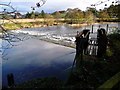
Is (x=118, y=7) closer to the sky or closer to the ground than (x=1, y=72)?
closer to the sky

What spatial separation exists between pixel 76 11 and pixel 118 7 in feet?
258

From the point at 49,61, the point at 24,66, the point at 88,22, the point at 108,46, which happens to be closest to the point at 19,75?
the point at 24,66

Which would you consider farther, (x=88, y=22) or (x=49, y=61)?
(x=88, y=22)

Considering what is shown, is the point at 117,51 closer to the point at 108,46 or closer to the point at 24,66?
the point at 108,46

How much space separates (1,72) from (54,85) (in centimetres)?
982

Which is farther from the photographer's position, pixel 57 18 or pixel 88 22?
pixel 57 18

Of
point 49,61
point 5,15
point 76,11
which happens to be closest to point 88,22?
point 76,11

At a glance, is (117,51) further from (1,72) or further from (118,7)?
(1,72)

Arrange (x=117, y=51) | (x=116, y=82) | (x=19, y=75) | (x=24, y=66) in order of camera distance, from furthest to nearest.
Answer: (x=24, y=66)
(x=19, y=75)
(x=117, y=51)
(x=116, y=82)

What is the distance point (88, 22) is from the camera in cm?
8319

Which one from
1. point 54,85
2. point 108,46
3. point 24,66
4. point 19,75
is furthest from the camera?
point 24,66

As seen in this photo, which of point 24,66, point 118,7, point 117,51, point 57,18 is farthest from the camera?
point 57,18

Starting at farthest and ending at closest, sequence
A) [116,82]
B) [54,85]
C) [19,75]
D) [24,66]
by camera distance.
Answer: [24,66], [19,75], [54,85], [116,82]

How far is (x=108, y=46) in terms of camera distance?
1011 cm
